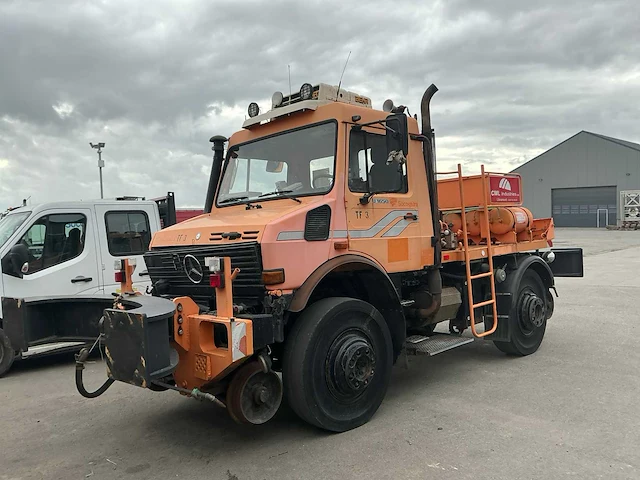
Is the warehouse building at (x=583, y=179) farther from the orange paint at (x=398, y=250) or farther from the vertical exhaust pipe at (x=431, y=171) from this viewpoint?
the orange paint at (x=398, y=250)

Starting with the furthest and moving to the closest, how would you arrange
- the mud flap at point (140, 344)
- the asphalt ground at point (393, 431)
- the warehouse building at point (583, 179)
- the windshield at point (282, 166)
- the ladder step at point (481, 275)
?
the warehouse building at point (583, 179) → the ladder step at point (481, 275) → the windshield at point (282, 166) → the asphalt ground at point (393, 431) → the mud flap at point (140, 344)

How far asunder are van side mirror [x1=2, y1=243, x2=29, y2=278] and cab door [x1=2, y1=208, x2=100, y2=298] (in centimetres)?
5

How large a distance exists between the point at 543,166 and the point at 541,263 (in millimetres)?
46808

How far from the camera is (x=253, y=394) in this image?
4.21 meters

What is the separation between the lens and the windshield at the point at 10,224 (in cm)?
696

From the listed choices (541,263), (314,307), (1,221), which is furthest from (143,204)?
(541,263)

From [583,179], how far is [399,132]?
48665 mm

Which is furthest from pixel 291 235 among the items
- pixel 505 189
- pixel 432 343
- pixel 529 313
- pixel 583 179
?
pixel 583 179

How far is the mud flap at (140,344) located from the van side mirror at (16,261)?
3.36 meters

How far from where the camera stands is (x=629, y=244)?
27.0 metres

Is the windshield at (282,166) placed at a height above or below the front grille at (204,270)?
above

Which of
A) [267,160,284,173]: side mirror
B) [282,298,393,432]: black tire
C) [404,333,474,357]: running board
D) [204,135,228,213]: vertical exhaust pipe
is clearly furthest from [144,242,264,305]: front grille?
[404,333,474,357]: running board

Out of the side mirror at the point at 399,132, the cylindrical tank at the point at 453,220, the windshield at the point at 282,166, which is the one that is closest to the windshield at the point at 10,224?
the windshield at the point at 282,166

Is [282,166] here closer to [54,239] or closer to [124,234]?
[124,234]
